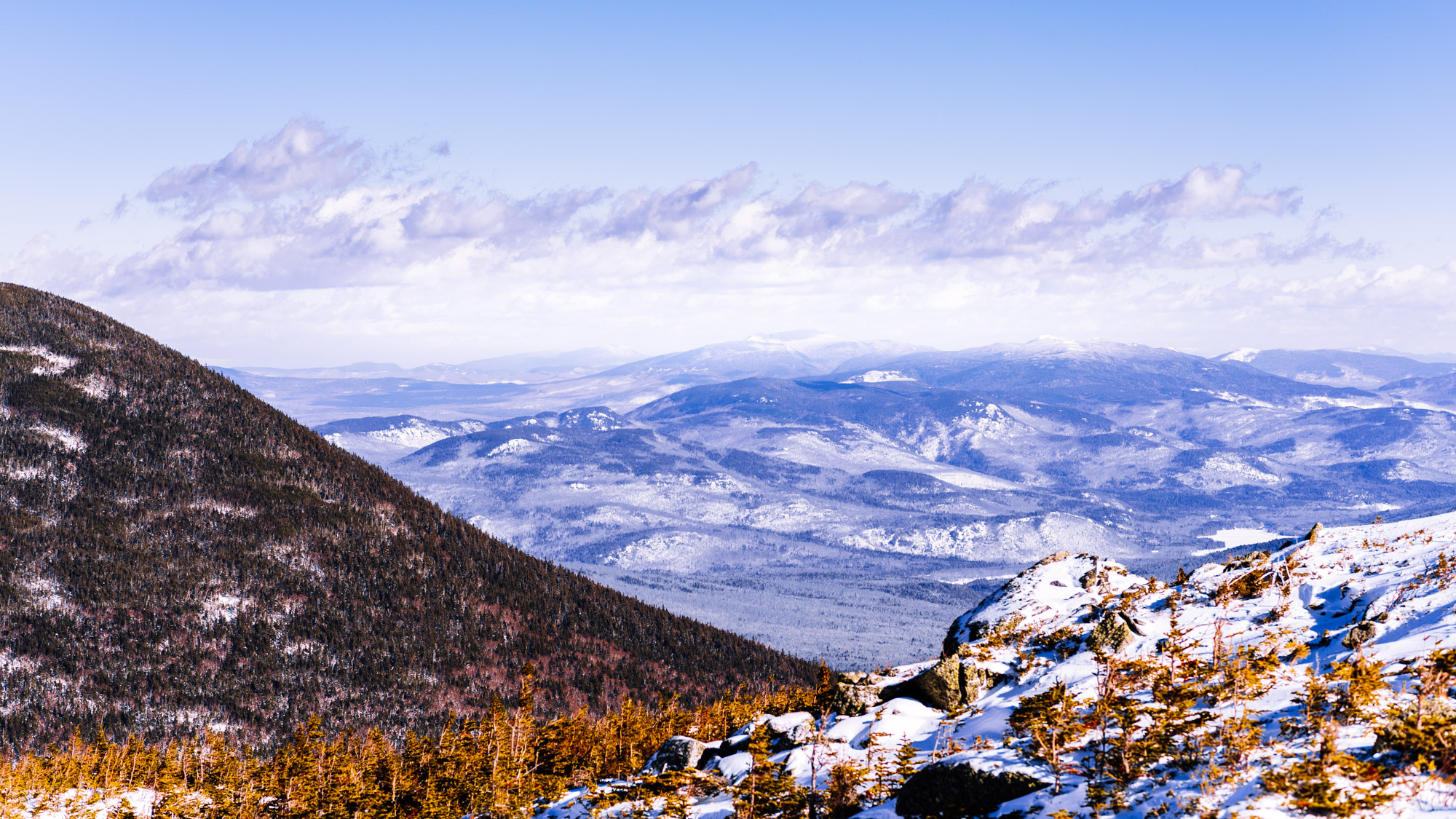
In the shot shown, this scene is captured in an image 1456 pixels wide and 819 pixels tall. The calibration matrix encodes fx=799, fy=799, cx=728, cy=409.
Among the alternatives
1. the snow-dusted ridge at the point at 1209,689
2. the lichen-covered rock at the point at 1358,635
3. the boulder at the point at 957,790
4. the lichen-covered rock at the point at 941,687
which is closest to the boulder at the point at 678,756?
the snow-dusted ridge at the point at 1209,689

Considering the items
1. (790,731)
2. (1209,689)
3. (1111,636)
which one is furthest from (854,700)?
(1209,689)

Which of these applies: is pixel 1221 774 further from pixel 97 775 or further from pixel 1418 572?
pixel 97 775

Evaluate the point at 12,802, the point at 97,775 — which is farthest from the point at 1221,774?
the point at 97,775

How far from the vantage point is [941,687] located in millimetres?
36281

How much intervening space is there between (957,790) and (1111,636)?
15729mm

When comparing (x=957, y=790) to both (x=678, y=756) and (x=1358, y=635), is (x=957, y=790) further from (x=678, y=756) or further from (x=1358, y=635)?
(x=678, y=756)

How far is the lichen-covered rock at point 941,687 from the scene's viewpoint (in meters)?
36.2

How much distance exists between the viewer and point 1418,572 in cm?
→ 3167

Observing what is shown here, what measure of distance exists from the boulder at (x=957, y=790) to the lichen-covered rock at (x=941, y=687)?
1173 cm

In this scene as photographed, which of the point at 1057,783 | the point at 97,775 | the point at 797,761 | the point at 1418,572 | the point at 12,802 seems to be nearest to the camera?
the point at 1057,783

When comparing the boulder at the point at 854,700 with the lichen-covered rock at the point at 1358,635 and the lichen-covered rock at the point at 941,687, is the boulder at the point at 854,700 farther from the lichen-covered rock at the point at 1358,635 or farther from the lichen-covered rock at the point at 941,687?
the lichen-covered rock at the point at 1358,635

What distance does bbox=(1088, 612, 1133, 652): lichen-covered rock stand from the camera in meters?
35.0

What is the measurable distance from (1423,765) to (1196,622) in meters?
19.2

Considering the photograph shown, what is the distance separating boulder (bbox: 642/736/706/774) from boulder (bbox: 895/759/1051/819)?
60.6ft
